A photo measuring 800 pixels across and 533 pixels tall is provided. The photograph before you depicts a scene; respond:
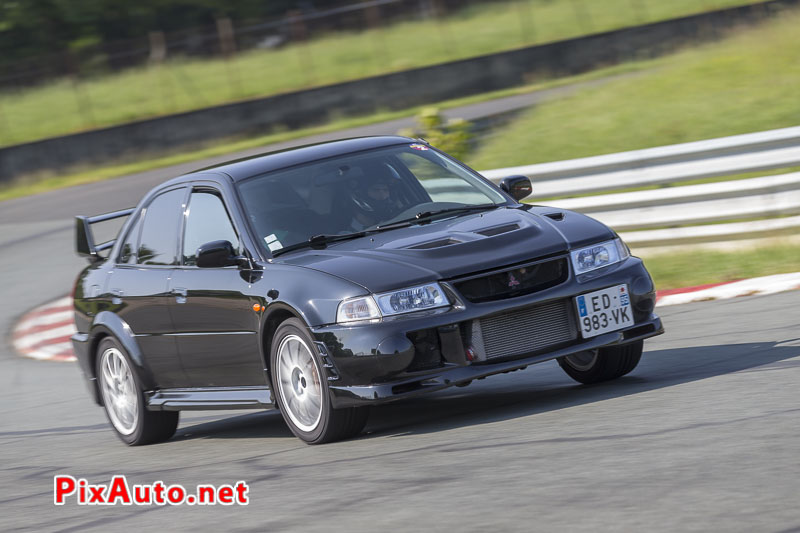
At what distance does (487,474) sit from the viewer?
17.0 ft

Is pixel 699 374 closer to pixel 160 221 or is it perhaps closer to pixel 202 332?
pixel 202 332

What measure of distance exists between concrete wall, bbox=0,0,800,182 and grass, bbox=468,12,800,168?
781cm

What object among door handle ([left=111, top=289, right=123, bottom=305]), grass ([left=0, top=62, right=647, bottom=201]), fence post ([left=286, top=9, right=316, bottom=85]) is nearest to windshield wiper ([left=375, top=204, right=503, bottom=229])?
door handle ([left=111, top=289, right=123, bottom=305])

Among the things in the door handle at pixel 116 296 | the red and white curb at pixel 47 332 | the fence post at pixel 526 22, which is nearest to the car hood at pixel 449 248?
the door handle at pixel 116 296

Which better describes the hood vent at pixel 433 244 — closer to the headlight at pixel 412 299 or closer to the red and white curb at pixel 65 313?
the headlight at pixel 412 299

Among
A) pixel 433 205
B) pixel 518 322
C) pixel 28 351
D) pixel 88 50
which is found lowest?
pixel 28 351

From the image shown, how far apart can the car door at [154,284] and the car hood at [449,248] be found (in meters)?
1.20

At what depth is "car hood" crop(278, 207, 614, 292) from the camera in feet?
20.5

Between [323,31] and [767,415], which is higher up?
[323,31]

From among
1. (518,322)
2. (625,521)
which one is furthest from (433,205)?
(625,521)

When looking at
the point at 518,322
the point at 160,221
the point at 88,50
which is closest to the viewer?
the point at 518,322

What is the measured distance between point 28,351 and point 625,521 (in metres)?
9.83

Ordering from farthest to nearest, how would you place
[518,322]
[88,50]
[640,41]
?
[88,50], [640,41], [518,322]

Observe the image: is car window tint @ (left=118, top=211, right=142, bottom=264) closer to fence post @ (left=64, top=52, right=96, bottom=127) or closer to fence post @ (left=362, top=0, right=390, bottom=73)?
fence post @ (left=64, top=52, right=96, bottom=127)
